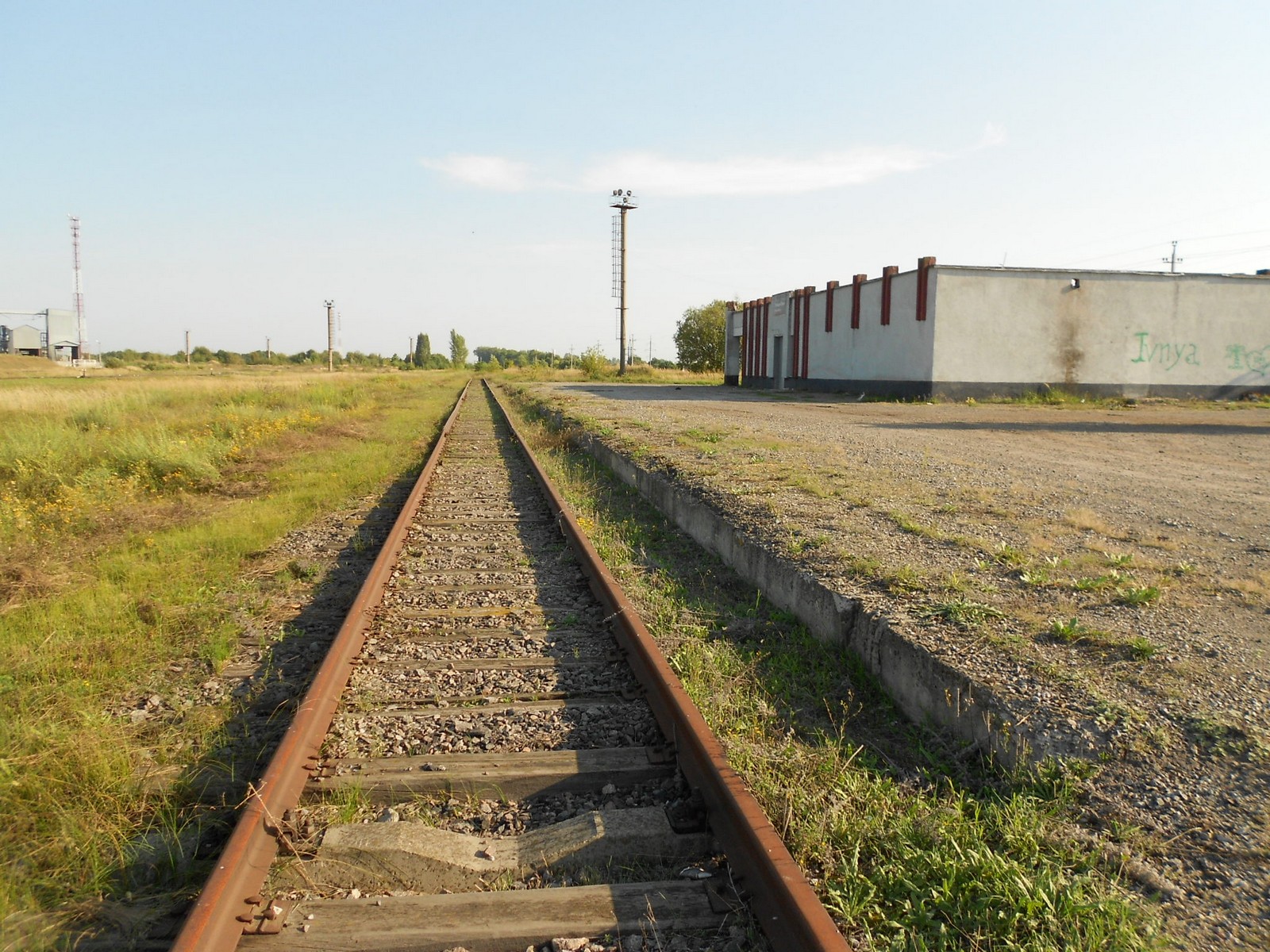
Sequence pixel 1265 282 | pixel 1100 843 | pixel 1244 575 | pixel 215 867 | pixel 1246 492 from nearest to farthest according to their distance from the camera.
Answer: pixel 215 867 < pixel 1100 843 < pixel 1244 575 < pixel 1246 492 < pixel 1265 282

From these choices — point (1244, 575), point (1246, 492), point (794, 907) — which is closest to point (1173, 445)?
point (1246, 492)

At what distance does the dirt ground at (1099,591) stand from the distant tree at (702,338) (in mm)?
60983

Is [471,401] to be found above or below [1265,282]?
below

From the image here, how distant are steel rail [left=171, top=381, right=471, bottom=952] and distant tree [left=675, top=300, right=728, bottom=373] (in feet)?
228

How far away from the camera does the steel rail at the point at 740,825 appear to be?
83.7 inches

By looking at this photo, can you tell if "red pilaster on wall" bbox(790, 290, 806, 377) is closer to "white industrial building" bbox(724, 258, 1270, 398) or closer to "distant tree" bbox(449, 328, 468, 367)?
"white industrial building" bbox(724, 258, 1270, 398)

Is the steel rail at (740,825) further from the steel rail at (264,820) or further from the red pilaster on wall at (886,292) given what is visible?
the red pilaster on wall at (886,292)

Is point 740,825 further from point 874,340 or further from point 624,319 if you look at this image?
point 624,319

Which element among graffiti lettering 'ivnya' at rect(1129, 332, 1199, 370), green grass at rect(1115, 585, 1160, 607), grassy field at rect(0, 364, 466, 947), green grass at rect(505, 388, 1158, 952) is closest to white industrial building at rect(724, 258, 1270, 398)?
graffiti lettering 'ivnya' at rect(1129, 332, 1199, 370)

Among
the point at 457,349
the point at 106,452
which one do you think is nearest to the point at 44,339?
the point at 457,349

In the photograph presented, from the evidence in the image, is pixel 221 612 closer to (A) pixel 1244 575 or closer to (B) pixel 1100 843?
(B) pixel 1100 843

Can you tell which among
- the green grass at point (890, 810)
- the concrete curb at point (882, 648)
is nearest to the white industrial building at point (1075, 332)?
the concrete curb at point (882, 648)

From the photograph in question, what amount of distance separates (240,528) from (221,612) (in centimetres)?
269

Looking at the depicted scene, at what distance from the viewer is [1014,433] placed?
1584cm
